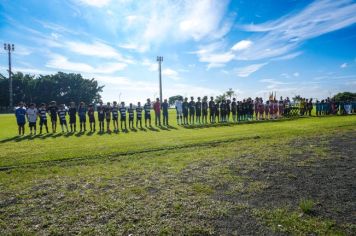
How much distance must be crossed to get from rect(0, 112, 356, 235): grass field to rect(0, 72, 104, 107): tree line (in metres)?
73.0

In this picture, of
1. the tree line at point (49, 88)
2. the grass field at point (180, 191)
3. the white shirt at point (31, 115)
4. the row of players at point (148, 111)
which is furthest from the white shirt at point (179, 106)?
the tree line at point (49, 88)

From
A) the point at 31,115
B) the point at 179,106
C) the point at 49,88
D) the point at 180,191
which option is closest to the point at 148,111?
the point at 179,106

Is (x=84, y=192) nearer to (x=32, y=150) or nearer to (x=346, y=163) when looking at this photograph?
(x=32, y=150)

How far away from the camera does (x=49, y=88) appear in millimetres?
79500

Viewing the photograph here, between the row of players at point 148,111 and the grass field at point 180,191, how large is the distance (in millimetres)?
7953

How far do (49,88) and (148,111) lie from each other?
6661 cm

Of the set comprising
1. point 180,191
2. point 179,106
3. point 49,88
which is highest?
point 49,88

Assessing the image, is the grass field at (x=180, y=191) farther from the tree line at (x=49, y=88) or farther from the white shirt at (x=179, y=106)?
the tree line at (x=49, y=88)

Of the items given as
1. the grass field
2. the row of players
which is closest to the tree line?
the row of players

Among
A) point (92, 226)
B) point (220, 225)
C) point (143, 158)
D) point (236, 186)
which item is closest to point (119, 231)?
point (92, 226)

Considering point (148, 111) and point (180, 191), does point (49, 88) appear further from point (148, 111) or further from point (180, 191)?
point (180, 191)

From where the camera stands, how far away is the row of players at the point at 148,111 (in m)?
19.4

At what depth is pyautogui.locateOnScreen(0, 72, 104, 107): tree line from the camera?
251 ft

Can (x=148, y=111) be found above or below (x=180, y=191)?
above
